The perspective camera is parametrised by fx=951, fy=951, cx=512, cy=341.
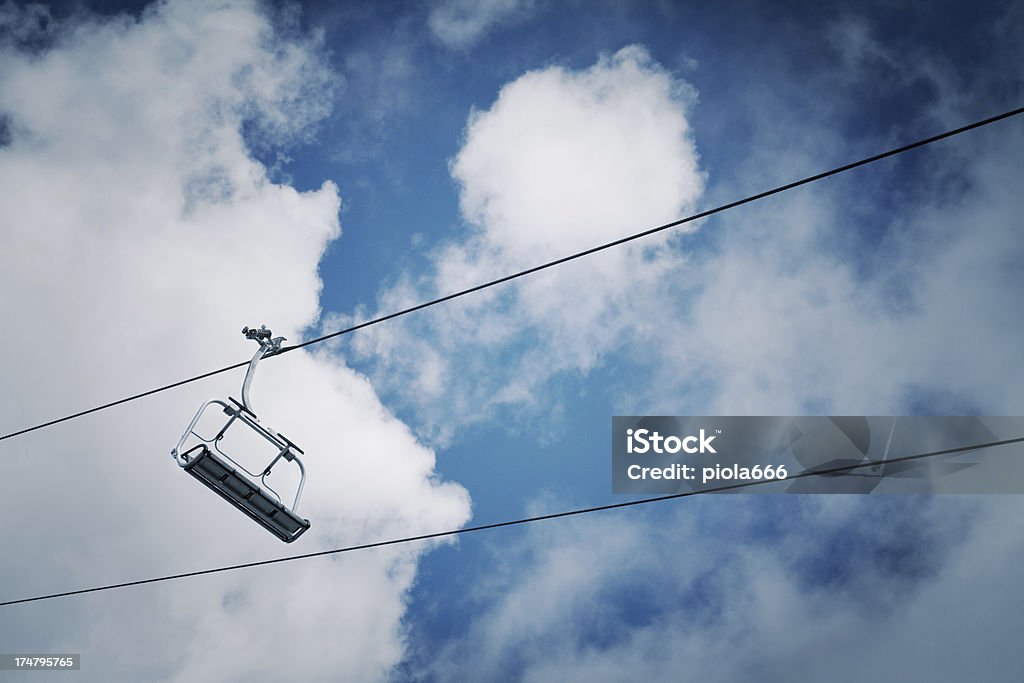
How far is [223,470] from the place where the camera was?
695 cm

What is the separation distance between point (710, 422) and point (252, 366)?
14.8 meters

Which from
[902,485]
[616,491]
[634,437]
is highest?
[902,485]

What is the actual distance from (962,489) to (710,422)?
22941 mm

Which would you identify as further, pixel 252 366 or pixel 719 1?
pixel 719 1

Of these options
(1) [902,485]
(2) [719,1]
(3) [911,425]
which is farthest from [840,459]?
(2) [719,1]

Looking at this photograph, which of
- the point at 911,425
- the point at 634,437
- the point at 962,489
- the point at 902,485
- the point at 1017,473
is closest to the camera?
the point at 634,437

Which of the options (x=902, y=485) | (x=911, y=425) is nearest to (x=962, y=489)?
(x=911, y=425)

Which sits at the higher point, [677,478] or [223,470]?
[677,478]

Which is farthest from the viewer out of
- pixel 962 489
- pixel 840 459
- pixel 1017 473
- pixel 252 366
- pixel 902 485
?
pixel 902 485

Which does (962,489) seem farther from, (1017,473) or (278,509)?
(278,509)

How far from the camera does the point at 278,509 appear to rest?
7.28 metres

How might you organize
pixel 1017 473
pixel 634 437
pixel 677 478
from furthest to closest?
1. pixel 1017 473
2. pixel 634 437
3. pixel 677 478

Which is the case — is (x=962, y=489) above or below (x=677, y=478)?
above

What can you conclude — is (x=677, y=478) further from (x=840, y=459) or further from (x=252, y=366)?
(x=252, y=366)
